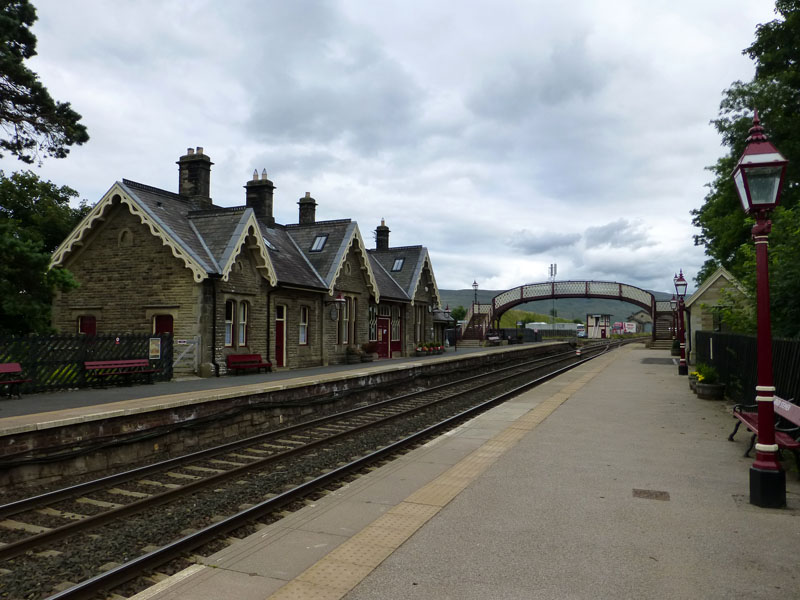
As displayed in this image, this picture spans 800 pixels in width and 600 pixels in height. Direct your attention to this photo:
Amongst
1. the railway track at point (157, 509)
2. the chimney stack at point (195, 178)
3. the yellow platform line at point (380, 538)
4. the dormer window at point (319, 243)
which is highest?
the chimney stack at point (195, 178)

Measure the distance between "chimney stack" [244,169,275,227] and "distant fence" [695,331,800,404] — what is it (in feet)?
62.4

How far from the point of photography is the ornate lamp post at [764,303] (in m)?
5.88

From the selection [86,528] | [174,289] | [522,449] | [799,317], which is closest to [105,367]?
[174,289]

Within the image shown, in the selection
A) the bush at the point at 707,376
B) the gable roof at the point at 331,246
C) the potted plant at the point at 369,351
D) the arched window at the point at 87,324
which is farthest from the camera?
the potted plant at the point at 369,351

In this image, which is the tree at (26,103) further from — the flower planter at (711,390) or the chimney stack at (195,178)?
the flower planter at (711,390)

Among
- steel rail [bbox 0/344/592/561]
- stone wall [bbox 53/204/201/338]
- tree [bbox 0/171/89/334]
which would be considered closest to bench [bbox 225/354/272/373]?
stone wall [bbox 53/204/201/338]

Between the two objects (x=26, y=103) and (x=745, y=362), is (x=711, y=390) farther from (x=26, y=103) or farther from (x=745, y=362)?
(x=26, y=103)

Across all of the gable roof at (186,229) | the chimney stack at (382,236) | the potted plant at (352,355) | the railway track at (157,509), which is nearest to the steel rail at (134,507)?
the railway track at (157,509)

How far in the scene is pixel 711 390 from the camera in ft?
47.6

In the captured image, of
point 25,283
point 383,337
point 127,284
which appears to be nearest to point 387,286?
point 383,337

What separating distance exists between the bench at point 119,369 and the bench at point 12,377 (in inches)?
71.2

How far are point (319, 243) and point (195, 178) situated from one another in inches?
260

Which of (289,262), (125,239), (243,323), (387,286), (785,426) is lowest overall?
(785,426)

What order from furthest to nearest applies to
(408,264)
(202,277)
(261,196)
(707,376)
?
(408,264), (261,196), (202,277), (707,376)
